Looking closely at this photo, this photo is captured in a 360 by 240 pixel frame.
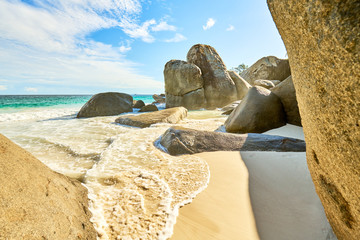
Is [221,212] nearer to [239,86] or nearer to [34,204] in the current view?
[34,204]

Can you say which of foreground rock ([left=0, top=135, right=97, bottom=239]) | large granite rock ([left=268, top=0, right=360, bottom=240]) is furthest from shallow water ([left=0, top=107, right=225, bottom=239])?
large granite rock ([left=268, top=0, right=360, bottom=240])

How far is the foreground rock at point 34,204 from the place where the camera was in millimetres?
943

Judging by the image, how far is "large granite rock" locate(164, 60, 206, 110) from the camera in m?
13.8

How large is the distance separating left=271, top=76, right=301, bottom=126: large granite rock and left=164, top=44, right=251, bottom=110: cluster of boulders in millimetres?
9323

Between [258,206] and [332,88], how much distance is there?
4.28 feet

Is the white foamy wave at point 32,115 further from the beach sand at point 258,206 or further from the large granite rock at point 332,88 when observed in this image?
the large granite rock at point 332,88

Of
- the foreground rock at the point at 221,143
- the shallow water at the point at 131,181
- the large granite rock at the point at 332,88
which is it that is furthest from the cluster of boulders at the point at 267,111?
the large granite rock at the point at 332,88

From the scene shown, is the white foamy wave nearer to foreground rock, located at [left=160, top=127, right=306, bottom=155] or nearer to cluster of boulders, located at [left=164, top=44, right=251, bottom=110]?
cluster of boulders, located at [left=164, top=44, right=251, bottom=110]

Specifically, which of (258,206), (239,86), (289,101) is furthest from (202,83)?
(258,206)

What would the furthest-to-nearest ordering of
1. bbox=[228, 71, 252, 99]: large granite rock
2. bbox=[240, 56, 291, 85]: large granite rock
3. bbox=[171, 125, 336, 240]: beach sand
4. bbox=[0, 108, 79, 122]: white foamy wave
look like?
bbox=[240, 56, 291, 85]: large granite rock
bbox=[228, 71, 252, 99]: large granite rock
bbox=[0, 108, 79, 122]: white foamy wave
bbox=[171, 125, 336, 240]: beach sand

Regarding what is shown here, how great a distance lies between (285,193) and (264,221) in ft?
1.70

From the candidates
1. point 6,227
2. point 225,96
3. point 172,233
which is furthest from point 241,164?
point 225,96

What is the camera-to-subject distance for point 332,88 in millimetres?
879

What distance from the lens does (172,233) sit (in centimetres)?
146
